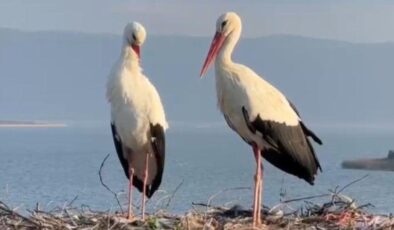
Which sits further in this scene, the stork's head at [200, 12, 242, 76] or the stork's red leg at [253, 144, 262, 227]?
the stork's head at [200, 12, 242, 76]

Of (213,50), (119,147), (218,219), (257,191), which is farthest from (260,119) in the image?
(119,147)

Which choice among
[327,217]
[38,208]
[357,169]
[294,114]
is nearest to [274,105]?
[294,114]

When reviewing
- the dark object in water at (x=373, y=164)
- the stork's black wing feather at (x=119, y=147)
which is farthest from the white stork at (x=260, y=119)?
the dark object in water at (x=373, y=164)

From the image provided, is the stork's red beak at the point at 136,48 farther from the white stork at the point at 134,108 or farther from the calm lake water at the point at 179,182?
the calm lake water at the point at 179,182

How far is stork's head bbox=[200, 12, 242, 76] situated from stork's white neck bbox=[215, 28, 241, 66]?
2cm

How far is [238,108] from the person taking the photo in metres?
8.59

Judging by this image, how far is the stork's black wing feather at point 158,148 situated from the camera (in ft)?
30.5

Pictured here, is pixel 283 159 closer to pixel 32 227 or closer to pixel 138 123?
pixel 138 123

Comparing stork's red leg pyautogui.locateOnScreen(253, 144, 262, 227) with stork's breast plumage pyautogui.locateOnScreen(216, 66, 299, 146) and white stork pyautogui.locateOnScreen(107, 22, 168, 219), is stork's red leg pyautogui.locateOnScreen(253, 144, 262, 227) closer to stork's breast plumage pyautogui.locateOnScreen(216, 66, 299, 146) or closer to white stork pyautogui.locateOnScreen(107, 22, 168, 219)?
stork's breast plumage pyautogui.locateOnScreen(216, 66, 299, 146)

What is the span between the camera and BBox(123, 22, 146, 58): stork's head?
929 cm

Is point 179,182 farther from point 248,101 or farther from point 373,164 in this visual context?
point 373,164

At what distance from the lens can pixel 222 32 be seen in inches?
352

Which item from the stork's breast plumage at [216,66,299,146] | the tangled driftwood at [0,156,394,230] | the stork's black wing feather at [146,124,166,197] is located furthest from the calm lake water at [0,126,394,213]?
the stork's breast plumage at [216,66,299,146]

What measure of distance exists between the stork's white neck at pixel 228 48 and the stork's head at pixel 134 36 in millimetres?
774
